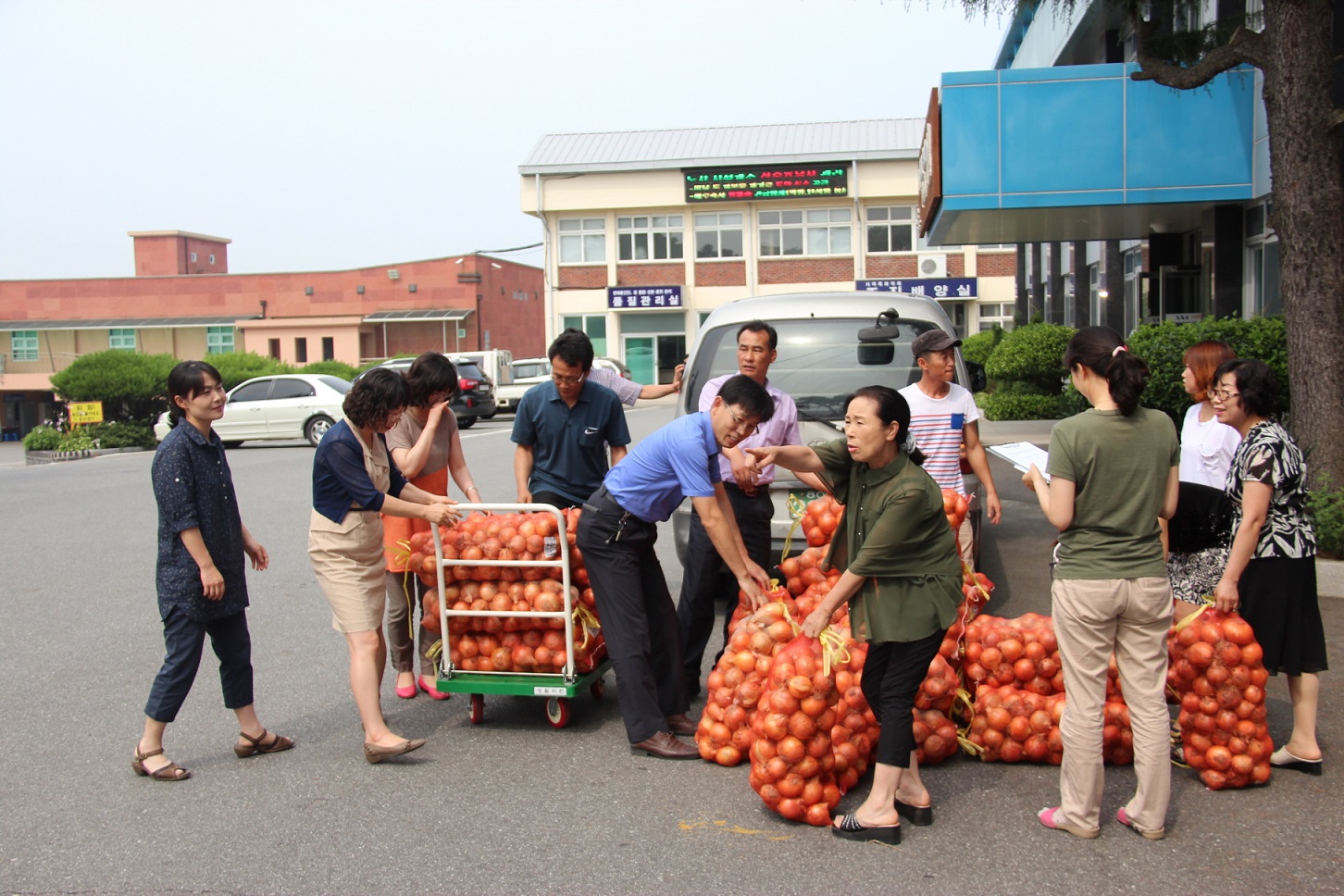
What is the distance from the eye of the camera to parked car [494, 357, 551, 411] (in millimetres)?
34625

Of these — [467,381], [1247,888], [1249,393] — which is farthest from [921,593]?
[467,381]

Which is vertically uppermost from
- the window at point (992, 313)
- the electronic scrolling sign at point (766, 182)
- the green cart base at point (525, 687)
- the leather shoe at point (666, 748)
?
the electronic scrolling sign at point (766, 182)

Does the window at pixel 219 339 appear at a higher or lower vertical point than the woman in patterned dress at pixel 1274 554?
Result: higher

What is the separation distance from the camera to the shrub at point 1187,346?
36.0 feet

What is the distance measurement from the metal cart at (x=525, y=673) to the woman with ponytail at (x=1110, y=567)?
7.08 ft

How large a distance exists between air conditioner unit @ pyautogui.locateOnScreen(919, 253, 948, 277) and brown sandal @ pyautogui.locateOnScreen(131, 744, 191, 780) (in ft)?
149

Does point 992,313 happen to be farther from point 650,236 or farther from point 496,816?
point 496,816

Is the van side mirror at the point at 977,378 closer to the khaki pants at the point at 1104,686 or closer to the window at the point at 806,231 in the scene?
the khaki pants at the point at 1104,686

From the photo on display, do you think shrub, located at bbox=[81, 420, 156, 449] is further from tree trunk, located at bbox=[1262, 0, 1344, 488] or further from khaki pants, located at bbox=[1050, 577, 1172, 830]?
khaki pants, located at bbox=[1050, 577, 1172, 830]

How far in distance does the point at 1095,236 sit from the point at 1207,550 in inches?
664

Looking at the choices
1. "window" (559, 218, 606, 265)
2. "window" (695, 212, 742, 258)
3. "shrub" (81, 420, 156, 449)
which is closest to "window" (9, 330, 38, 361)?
"window" (559, 218, 606, 265)

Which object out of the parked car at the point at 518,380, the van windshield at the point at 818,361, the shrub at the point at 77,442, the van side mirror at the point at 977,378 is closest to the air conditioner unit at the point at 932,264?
the parked car at the point at 518,380

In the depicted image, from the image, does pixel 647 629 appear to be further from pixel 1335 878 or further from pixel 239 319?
pixel 239 319

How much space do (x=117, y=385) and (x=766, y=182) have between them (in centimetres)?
2906
